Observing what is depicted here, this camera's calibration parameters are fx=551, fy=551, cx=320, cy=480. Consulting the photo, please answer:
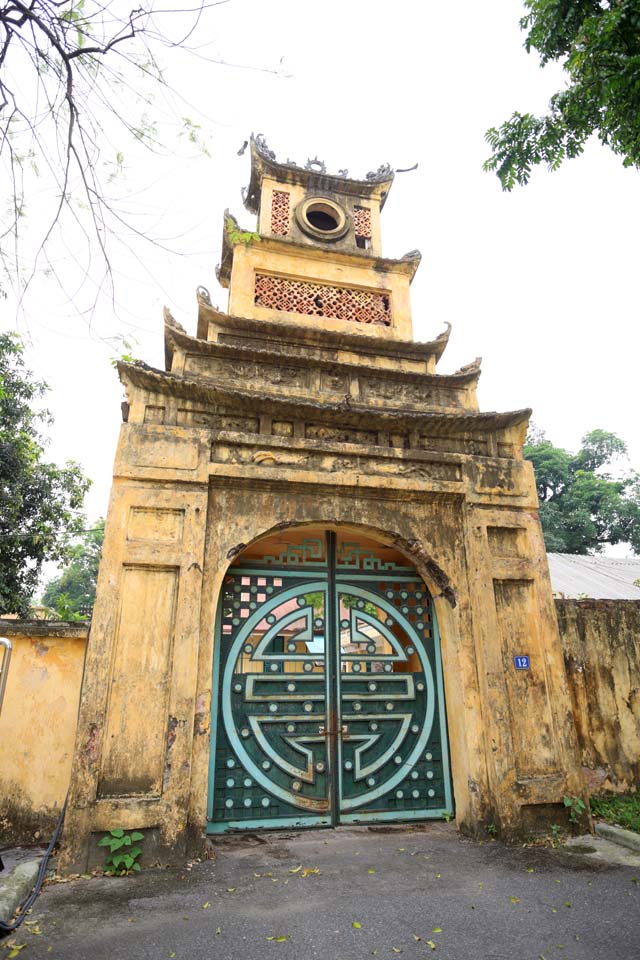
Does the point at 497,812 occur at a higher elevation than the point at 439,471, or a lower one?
lower

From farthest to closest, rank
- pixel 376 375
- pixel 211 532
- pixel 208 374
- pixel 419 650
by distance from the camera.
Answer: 1. pixel 376 375
2. pixel 208 374
3. pixel 419 650
4. pixel 211 532

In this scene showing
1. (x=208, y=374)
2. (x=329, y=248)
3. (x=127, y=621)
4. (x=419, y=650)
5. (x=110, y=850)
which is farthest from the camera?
(x=329, y=248)

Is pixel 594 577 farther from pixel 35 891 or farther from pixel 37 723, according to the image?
pixel 35 891

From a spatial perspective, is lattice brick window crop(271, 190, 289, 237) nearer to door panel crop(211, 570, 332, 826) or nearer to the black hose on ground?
door panel crop(211, 570, 332, 826)

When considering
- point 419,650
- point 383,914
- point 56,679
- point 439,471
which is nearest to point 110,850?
point 56,679

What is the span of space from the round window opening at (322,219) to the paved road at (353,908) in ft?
24.4

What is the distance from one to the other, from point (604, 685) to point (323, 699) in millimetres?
3070

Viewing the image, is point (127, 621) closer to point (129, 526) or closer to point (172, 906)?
point (129, 526)

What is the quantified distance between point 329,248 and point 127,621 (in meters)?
5.67

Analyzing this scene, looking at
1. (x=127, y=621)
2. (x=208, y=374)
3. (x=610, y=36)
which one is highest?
(x=610, y=36)

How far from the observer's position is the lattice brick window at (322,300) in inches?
290

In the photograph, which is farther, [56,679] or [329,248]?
[329,248]

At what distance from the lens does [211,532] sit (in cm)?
517

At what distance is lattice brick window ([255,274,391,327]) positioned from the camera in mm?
7363
